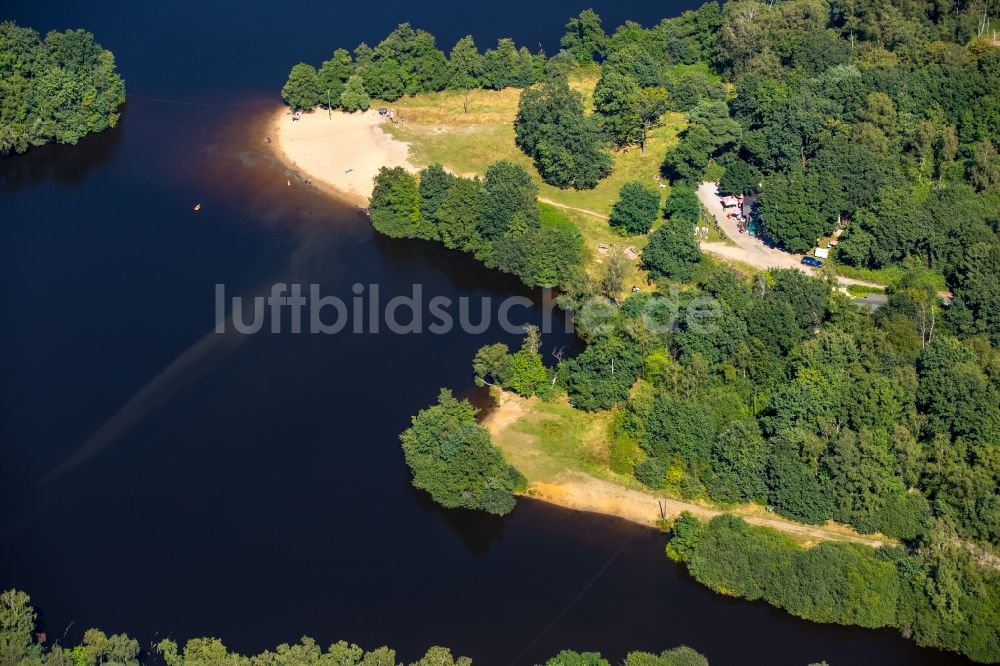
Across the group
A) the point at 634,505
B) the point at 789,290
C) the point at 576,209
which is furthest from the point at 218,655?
the point at 576,209

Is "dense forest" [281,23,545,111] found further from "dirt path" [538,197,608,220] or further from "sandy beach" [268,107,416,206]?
"dirt path" [538,197,608,220]

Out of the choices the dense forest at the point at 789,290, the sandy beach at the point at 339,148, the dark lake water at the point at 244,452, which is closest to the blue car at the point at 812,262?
the dense forest at the point at 789,290

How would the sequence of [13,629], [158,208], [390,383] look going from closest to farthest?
1. [13,629]
2. [390,383]
3. [158,208]

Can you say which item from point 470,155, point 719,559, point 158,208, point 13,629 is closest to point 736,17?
point 470,155

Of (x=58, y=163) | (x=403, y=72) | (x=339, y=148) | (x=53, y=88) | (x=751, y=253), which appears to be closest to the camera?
(x=751, y=253)

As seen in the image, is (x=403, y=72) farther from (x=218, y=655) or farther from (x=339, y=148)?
(x=218, y=655)

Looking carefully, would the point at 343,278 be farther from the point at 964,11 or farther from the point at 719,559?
the point at 964,11
